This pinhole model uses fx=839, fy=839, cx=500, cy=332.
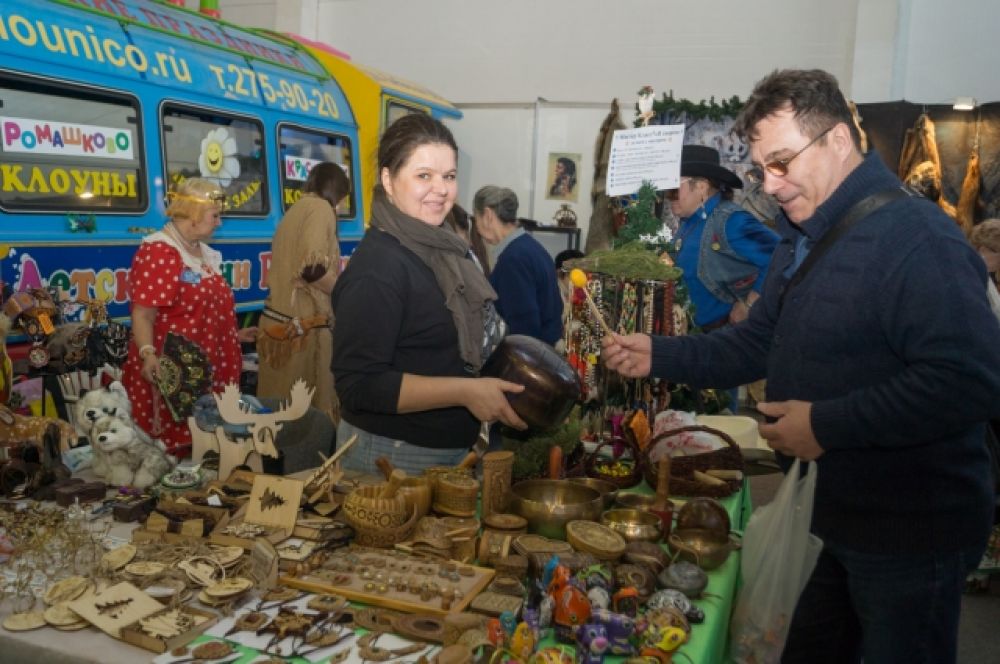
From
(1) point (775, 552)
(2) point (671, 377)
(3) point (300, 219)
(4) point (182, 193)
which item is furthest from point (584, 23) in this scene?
(1) point (775, 552)

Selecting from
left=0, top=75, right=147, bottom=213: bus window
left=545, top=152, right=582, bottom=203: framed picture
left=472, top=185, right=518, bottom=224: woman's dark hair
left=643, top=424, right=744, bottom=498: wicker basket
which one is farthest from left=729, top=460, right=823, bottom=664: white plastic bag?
left=545, top=152, right=582, bottom=203: framed picture

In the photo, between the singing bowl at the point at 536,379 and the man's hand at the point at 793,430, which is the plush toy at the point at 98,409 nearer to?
the singing bowl at the point at 536,379

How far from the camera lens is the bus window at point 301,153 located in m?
6.61

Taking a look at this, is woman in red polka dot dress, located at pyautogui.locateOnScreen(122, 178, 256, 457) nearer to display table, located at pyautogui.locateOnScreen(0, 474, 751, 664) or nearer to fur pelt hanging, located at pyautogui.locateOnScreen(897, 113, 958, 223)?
display table, located at pyautogui.locateOnScreen(0, 474, 751, 664)

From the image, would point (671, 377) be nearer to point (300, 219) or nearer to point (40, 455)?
point (40, 455)

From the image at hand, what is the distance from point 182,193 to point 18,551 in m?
2.17

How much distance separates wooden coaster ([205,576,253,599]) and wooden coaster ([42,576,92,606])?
0.25 metres

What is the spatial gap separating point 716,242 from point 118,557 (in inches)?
119

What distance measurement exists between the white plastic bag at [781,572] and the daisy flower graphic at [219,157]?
4.94 m

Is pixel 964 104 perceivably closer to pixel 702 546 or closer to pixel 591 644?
pixel 702 546

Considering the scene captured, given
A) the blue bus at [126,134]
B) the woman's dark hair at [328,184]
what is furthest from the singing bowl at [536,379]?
the blue bus at [126,134]

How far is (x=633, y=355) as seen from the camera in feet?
8.02

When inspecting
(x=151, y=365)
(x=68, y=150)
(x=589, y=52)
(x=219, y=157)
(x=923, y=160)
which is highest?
(x=589, y=52)

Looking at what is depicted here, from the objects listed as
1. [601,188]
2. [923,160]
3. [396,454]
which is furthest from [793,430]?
[601,188]
